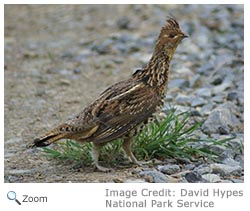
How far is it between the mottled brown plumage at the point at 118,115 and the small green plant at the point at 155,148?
0.26 metres

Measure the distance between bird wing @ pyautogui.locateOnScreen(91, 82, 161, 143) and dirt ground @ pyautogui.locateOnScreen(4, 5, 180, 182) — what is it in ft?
1.21

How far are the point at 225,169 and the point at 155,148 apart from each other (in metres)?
0.75

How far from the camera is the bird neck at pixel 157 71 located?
22.4 ft

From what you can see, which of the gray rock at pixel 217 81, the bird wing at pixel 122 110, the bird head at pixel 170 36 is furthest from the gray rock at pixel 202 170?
the gray rock at pixel 217 81

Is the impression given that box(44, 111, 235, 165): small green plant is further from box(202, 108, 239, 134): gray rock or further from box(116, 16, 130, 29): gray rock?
box(116, 16, 130, 29): gray rock

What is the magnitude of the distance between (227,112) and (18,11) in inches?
309

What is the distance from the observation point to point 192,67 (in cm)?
1109

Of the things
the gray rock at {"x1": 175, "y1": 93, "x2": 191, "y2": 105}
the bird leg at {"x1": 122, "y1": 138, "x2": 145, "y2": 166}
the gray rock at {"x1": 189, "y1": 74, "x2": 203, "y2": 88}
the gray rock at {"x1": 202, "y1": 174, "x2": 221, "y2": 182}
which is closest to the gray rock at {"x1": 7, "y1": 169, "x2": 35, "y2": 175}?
the bird leg at {"x1": 122, "y1": 138, "x2": 145, "y2": 166}

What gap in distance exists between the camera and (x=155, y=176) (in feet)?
20.7

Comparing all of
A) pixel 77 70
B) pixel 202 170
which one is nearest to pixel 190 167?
pixel 202 170

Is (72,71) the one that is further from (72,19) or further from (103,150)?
(103,150)

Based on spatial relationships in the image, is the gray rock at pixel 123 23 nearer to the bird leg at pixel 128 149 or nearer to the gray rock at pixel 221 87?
the gray rock at pixel 221 87

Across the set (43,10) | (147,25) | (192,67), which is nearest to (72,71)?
(192,67)

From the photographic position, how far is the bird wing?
6.48 metres
